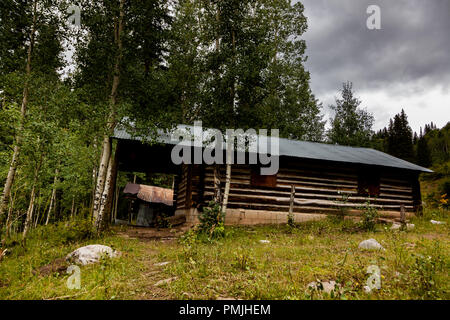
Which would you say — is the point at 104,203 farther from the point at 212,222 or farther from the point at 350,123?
the point at 350,123

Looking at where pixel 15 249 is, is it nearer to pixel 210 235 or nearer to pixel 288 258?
pixel 210 235

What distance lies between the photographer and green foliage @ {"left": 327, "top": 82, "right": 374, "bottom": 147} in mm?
25473

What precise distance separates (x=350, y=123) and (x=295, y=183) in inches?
651

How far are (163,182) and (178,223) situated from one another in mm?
20521

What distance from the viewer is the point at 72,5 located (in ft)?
32.5

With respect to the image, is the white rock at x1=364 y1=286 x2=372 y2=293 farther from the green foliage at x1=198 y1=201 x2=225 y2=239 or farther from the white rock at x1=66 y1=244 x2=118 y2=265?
the green foliage at x1=198 y1=201 x2=225 y2=239

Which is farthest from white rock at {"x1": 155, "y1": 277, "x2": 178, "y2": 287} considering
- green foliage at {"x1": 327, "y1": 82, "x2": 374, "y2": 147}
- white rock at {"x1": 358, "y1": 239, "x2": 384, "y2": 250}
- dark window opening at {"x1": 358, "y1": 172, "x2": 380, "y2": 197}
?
green foliage at {"x1": 327, "y1": 82, "x2": 374, "y2": 147}

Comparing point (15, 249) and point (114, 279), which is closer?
point (114, 279)
